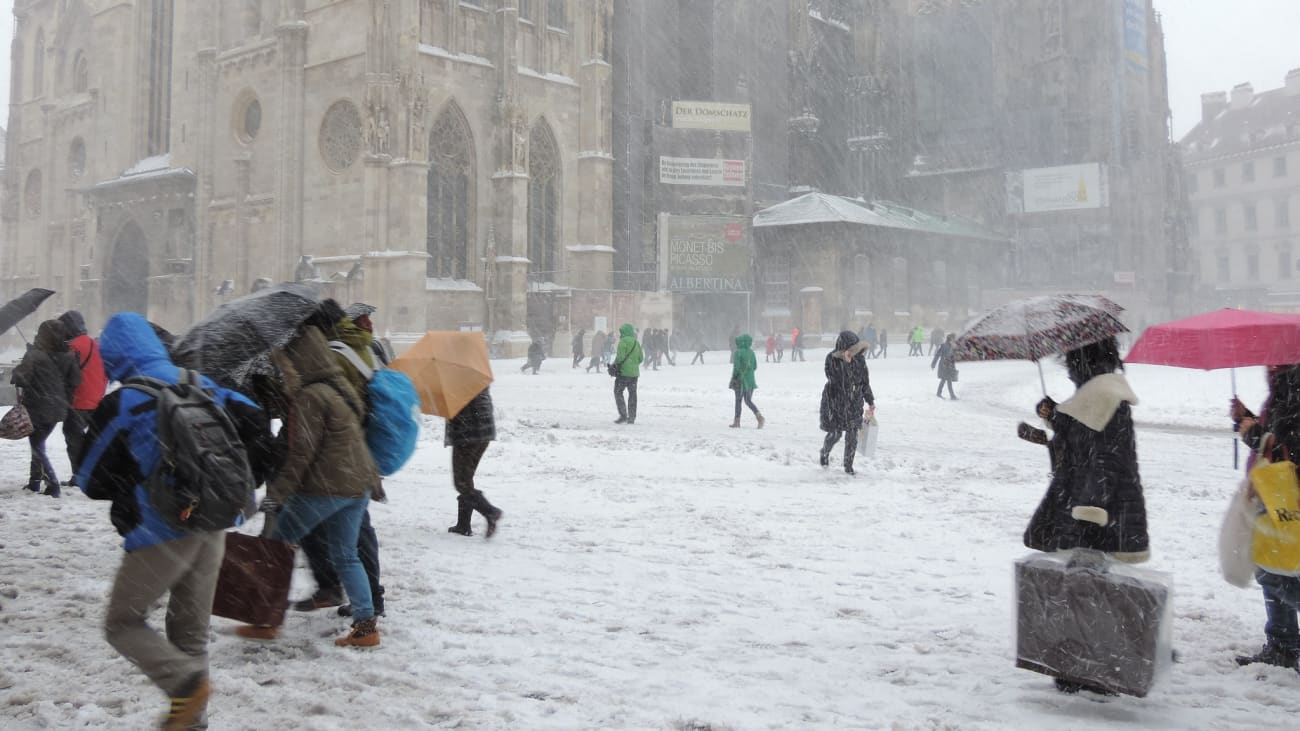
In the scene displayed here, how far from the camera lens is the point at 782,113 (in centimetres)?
4631

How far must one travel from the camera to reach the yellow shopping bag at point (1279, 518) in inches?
161

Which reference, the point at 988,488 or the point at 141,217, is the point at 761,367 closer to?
the point at 988,488

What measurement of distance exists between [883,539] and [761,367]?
2343 centimetres

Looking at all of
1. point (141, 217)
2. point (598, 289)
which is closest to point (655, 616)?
point (598, 289)

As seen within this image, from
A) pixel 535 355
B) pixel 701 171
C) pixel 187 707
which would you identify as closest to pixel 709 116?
pixel 701 171

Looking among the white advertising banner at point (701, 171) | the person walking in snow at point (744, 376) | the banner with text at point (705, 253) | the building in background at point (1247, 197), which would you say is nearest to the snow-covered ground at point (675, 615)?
the person walking in snow at point (744, 376)

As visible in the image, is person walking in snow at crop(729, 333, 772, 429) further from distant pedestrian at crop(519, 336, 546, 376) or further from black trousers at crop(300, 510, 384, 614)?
distant pedestrian at crop(519, 336, 546, 376)

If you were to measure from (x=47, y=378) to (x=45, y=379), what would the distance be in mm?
16

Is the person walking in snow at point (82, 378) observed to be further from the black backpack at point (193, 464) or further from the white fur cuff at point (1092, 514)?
the white fur cuff at point (1092, 514)

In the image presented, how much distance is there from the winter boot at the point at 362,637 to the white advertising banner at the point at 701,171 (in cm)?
3481

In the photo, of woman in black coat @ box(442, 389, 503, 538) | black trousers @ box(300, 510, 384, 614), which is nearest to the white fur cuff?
black trousers @ box(300, 510, 384, 614)

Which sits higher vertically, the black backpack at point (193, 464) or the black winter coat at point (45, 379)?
the black winter coat at point (45, 379)

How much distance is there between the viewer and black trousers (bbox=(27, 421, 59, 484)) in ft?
27.5

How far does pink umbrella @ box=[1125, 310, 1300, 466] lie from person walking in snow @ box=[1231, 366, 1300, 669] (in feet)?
0.47
